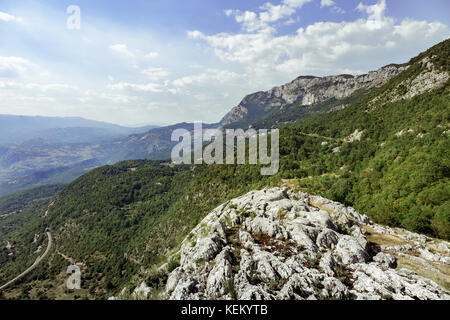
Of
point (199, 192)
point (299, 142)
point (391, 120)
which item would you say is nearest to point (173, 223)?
point (199, 192)

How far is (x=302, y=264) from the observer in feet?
47.7

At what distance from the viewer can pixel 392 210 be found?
3372cm

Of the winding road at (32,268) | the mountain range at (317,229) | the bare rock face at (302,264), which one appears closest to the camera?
the bare rock face at (302,264)

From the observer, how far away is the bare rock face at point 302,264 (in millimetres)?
11617

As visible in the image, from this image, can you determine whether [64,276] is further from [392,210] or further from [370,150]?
[370,150]

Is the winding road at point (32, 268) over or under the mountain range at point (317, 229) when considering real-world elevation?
under

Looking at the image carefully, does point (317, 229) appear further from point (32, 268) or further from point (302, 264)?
point (32, 268)

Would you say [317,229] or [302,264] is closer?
[302,264]

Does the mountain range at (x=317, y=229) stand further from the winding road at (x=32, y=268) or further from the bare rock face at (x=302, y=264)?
the winding road at (x=32, y=268)

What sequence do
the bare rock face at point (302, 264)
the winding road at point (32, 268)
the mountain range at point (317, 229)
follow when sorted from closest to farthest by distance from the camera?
the bare rock face at point (302, 264)
the mountain range at point (317, 229)
the winding road at point (32, 268)

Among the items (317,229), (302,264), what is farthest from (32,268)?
(317,229)

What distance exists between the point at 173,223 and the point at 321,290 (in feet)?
274

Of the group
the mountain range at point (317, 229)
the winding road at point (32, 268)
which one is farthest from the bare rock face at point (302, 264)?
the winding road at point (32, 268)

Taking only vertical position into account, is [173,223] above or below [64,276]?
above
